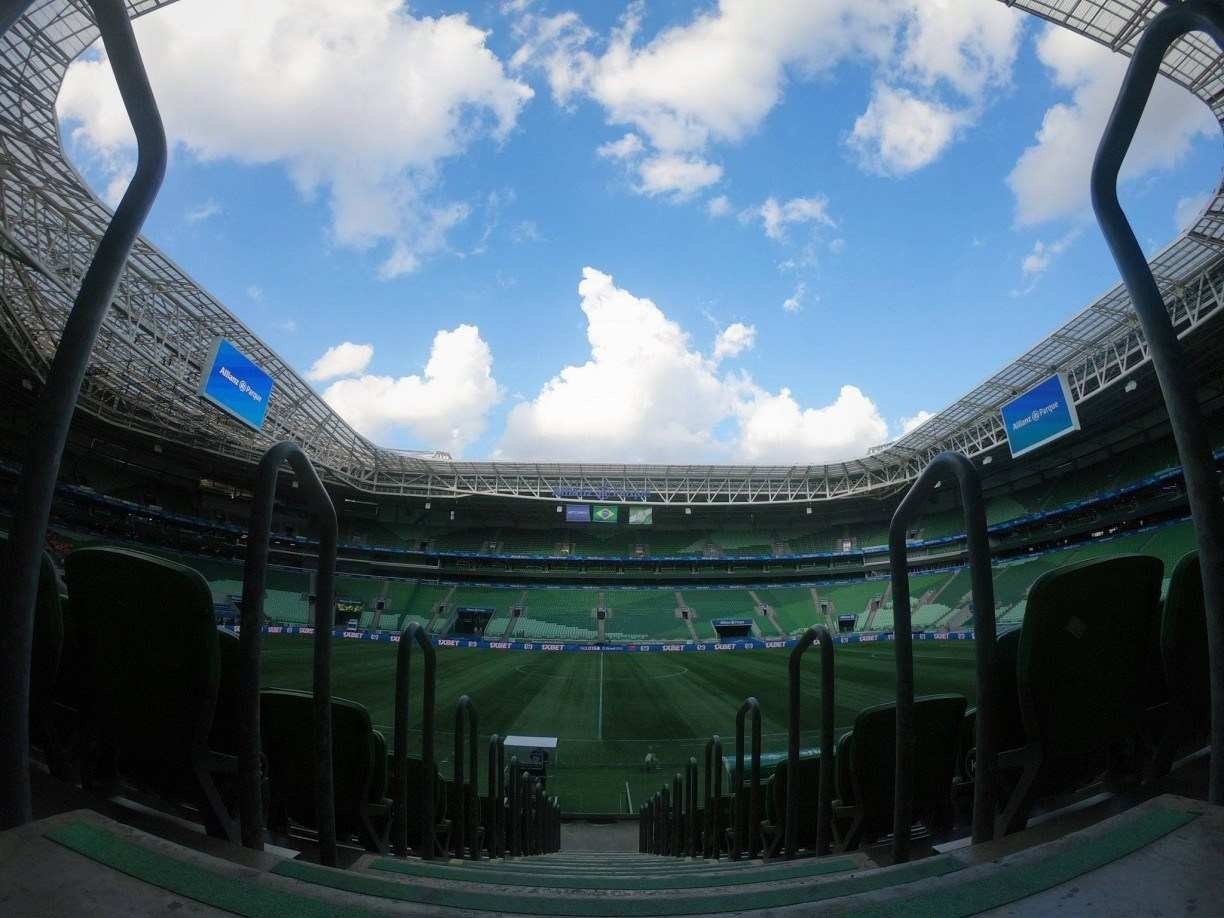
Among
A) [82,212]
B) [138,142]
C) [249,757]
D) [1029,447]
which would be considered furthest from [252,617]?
[1029,447]

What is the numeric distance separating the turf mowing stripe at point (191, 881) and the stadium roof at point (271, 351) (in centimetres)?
451

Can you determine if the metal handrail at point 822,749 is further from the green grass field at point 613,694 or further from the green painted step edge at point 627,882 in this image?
the green grass field at point 613,694

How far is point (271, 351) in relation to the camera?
83.0ft

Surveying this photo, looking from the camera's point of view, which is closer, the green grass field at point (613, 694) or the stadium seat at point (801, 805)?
the stadium seat at point (801, 805)

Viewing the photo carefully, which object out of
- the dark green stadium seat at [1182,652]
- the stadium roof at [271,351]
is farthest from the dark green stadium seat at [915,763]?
the stadium roof at [271,351]

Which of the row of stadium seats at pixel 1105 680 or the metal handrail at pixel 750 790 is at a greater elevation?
the row of stadium seats at pixel 1105 680

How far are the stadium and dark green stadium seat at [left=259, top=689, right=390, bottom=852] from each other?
0.01m

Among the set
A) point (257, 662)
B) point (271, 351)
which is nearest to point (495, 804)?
point (257, 662)

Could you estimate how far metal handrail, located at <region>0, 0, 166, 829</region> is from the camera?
48.4 inches

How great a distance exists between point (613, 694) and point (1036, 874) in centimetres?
2214

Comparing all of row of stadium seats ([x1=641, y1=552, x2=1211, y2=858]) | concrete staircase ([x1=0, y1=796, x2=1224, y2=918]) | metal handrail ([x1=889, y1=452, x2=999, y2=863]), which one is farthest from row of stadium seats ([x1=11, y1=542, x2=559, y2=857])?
row of stadium seats ([x1=641, y1=552, x2=1211, y2=858])

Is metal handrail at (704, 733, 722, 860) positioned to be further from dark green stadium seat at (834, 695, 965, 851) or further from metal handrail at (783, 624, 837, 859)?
dark green stadium seat at (834, 695, 965, 851)

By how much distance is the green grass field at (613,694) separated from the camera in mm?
14164

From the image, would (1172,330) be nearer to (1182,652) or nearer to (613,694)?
(1182,652)
